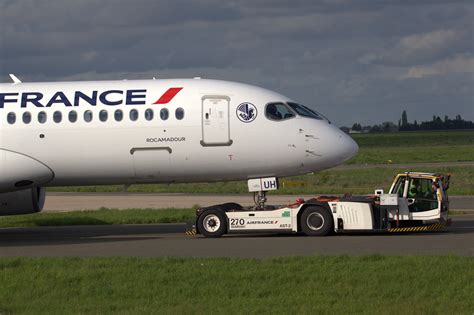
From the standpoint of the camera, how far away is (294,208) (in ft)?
80.0

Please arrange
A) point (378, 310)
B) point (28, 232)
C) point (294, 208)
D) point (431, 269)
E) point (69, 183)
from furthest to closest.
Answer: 1. point (28, 232)
2. point (69, 183)
3. point (294, 208)
4. point (431, 269)
5. point (378, 310)

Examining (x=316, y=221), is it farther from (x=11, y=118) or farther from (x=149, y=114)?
(x=11, y=118)

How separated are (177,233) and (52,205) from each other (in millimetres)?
15667

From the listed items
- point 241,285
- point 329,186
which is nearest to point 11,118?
point 241,285

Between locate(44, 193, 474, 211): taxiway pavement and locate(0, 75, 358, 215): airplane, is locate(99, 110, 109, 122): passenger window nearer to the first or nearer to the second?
locate(0, 75, 358, 215): airplane

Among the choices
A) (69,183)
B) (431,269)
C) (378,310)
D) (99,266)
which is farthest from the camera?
(69,183)

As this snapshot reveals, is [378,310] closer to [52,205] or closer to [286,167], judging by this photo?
[286,167]

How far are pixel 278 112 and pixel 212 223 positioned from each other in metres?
3.33

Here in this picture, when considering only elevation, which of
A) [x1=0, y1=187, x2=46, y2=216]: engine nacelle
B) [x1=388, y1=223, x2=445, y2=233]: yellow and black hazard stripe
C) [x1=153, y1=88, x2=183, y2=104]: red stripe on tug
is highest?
[x1=153, y1=88, x2=183, y2=104]: red stripe on tug

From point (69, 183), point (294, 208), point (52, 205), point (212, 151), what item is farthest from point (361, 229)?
point (52, 205)

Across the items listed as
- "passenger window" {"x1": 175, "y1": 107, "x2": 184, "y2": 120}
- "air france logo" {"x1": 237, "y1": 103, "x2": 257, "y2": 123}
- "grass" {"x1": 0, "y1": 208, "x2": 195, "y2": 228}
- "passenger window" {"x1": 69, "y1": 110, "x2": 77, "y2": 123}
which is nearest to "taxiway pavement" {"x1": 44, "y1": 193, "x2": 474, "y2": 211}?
"grass" {"x1": 0, "y1": 208, "x2": 195, "y2": 228}

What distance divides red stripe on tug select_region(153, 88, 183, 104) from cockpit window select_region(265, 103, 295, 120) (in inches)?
93.5

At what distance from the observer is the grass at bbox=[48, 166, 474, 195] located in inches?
1881

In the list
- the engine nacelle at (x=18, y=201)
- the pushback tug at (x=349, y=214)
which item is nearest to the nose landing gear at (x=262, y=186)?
the pushback tug at (x=349, y=214)
